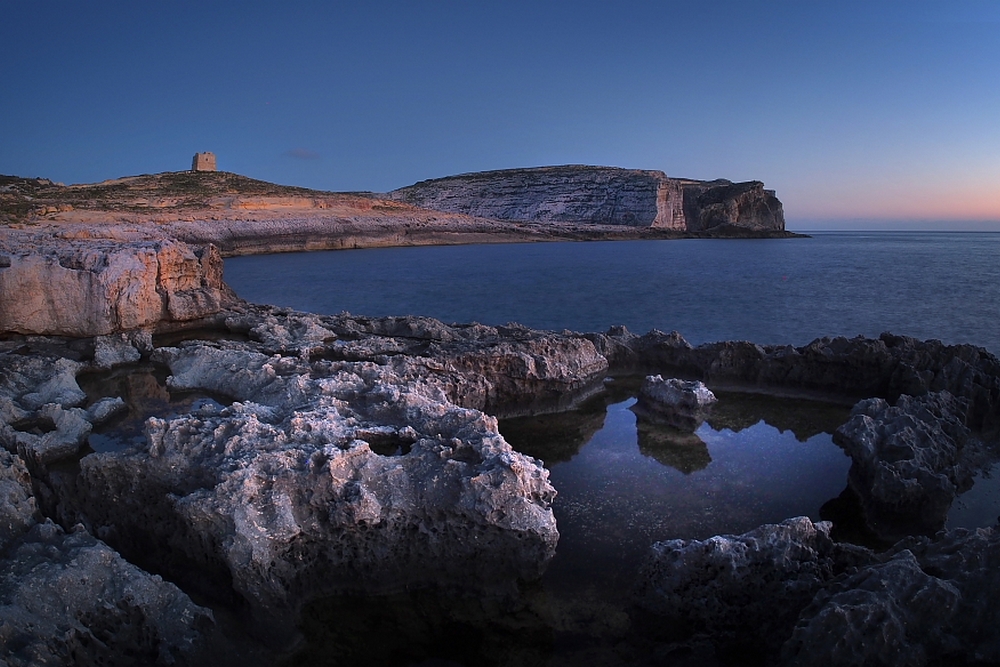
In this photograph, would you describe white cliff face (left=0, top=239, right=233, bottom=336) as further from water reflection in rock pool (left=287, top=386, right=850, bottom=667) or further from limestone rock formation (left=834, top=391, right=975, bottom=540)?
limestone rock formation (left=834, top=391, right=975, bottom=540)

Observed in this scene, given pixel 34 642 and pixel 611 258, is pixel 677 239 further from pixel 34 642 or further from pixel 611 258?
pixel 34 642

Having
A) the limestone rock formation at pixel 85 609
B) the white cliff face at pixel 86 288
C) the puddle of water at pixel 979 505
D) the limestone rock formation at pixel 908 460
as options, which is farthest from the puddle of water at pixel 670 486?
the white cliff face at pixel 86 288

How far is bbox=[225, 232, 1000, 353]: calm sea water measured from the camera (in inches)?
641

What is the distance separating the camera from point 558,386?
843cm

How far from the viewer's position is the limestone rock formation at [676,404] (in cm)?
776

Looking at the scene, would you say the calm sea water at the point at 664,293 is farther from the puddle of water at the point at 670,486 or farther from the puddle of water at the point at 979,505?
the puddle of water at the point at 979,505

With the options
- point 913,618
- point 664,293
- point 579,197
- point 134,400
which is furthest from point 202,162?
point 913,618

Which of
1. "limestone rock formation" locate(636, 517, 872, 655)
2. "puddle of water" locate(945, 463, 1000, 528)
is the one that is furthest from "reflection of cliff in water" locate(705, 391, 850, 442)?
"limestone rock formation" locate(636, 517, 872, 655)

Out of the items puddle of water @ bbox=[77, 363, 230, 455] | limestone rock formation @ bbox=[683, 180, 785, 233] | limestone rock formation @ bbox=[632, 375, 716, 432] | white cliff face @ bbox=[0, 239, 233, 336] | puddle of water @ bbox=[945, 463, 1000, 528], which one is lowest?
puddle of water @ bbox=[945, 463, 1000, 528]

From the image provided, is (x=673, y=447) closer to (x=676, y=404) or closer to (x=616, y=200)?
(x=676, y=404)

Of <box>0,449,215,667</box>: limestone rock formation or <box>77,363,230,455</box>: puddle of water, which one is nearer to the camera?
<box>0,449,215,667</box>: limestone rock formation

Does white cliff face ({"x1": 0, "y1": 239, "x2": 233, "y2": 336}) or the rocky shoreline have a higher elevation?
white cliff face ({"x1": 0, "y1": 239, "x2": 233, "y2": 336})

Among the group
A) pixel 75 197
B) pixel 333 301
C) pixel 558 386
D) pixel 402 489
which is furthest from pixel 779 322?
pixel 75 197

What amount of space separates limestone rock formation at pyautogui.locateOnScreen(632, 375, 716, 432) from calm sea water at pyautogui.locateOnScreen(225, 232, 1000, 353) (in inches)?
269
